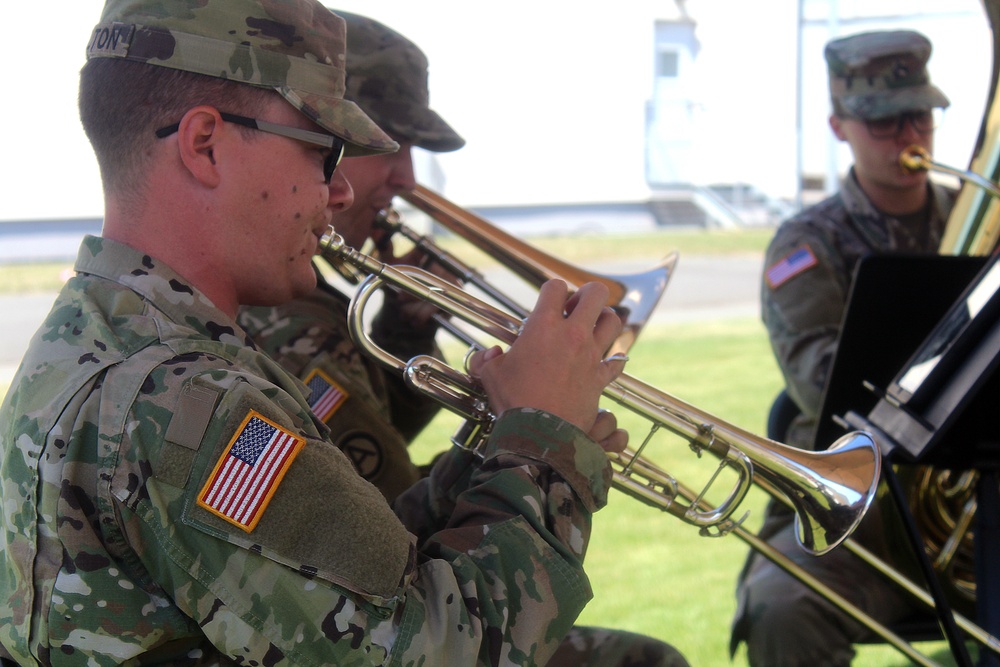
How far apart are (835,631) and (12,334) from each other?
817 cm

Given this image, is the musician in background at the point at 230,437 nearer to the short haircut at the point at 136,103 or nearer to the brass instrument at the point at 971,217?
the short haircut at the point at 136,103

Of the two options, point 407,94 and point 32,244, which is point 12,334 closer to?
point 32,244

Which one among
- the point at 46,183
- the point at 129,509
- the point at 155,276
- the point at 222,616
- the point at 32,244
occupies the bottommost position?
the point at 32,244

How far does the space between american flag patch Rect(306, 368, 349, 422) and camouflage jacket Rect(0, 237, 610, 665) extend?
2.12ft

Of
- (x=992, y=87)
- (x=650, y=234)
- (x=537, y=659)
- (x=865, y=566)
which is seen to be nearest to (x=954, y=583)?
(x=865, y=566)

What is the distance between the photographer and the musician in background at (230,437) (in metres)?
1.23

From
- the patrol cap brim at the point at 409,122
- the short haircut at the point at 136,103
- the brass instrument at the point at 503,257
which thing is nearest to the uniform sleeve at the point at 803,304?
the brass instrument at the point at 503,257

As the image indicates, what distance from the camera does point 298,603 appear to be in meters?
1.23

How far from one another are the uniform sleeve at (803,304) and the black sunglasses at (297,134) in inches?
73.0

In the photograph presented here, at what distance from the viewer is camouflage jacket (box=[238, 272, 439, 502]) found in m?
2.04

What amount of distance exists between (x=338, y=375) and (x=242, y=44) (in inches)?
32.6

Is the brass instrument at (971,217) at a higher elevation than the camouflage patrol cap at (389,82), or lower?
lower

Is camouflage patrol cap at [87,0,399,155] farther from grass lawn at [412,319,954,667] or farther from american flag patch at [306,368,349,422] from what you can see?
grass lawn at [412,319,954,667]

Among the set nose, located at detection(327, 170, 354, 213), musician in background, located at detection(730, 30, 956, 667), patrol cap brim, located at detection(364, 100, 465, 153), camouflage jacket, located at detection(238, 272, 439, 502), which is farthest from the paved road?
nose, located at detection(327, 170, 354, 213)
